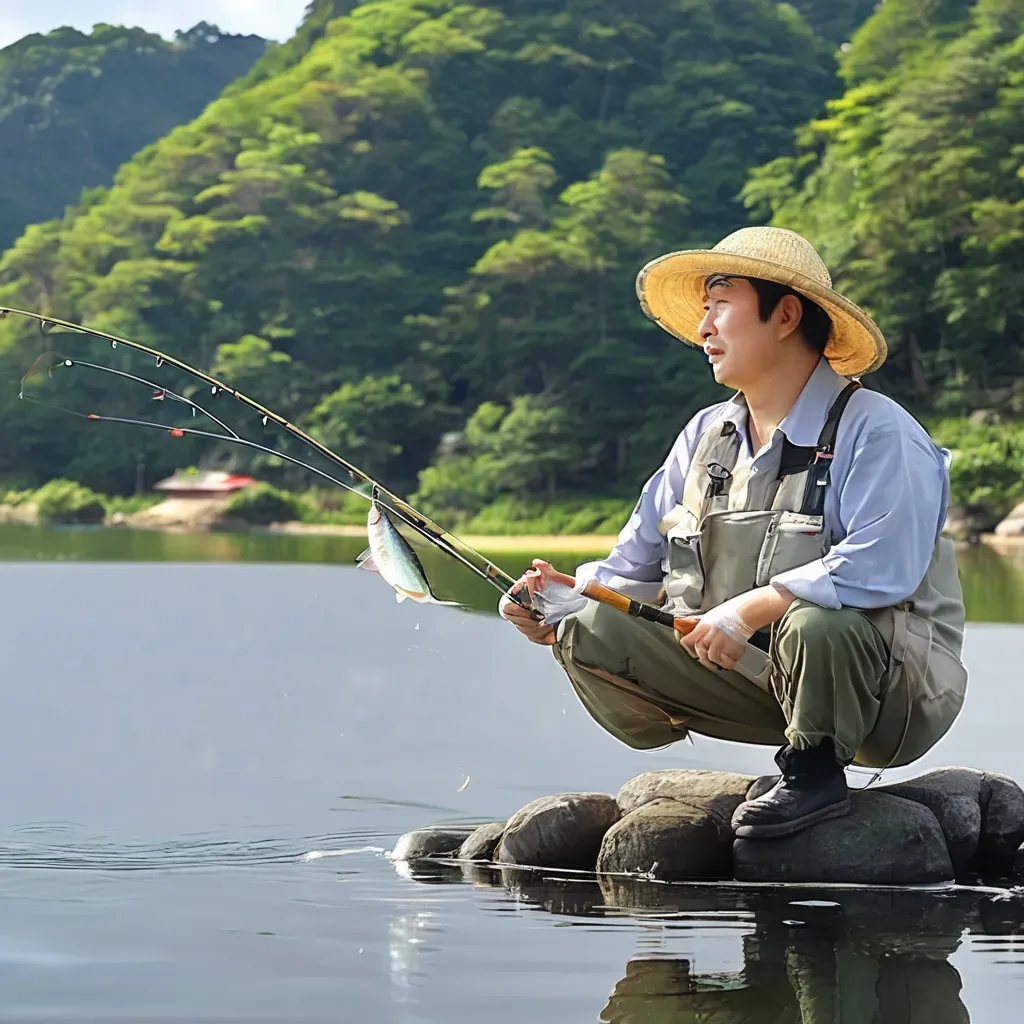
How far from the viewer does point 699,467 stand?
354 cm

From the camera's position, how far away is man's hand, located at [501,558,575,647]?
11.2 ft

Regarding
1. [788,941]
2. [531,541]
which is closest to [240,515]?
[531,541]

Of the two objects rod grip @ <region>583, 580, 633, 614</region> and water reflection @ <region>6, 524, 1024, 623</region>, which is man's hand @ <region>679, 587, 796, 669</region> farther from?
water reflection @ <region>6, 524, 1024, 623</region>

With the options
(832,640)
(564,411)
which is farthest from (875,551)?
(564,411)

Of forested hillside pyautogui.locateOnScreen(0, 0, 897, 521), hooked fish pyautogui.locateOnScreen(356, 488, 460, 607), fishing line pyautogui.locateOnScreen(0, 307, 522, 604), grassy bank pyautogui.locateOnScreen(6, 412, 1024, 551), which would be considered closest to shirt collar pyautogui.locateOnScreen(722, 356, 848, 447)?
fishing line pyautogui.locateOnScreen(0, 307, 522, 604)

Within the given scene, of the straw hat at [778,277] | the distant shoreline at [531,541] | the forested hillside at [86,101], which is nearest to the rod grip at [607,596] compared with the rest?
the straw hat at [778,277]

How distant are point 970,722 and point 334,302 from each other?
4020cm

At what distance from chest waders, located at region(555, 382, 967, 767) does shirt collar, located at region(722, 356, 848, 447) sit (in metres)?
0.02

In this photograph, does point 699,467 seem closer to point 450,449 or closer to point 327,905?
point 327,905

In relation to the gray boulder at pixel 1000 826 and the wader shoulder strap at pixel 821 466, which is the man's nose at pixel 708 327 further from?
the gray boulder at pixel 1000 826

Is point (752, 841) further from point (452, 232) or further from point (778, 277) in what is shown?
point (452, 232)

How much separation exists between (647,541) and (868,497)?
0.52 meters

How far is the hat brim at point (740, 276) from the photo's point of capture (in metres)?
3.41

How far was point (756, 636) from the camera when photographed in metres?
3.39
